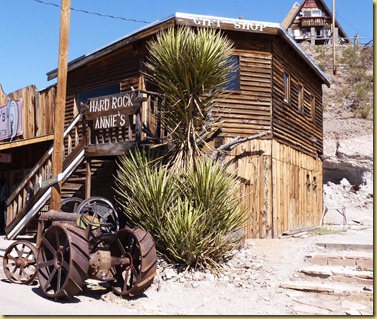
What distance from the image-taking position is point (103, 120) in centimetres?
1352

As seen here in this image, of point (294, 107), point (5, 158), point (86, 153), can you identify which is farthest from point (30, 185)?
point (294, 107)

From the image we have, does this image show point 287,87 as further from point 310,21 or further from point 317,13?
point 317,13

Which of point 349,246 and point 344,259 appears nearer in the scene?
point 344,259

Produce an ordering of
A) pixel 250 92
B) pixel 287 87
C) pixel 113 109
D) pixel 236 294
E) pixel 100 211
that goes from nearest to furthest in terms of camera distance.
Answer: pixel 236 294 < pixel 100 211 < pixel 113 109 < pixel 250 92 < pixel 287 87

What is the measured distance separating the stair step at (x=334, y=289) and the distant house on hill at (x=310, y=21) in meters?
51.4

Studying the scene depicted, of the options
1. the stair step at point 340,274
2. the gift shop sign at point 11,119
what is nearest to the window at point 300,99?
the stair step at point 340,274

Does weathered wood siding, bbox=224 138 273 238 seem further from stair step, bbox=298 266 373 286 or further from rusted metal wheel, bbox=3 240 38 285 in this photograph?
rusted metal wheel, bbox=3 240 38 285

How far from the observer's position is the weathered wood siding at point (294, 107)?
15.7m

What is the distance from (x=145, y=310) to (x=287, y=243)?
6.42 metres

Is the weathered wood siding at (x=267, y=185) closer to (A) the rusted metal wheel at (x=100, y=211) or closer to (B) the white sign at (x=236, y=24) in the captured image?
(B) the white sign at (x=236, y=24)

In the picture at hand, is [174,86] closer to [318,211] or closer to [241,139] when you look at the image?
[241,139]

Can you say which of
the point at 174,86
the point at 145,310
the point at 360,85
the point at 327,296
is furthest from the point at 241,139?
the point at 360,85

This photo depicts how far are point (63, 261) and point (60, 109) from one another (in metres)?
3.60

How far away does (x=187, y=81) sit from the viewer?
38.2ft
